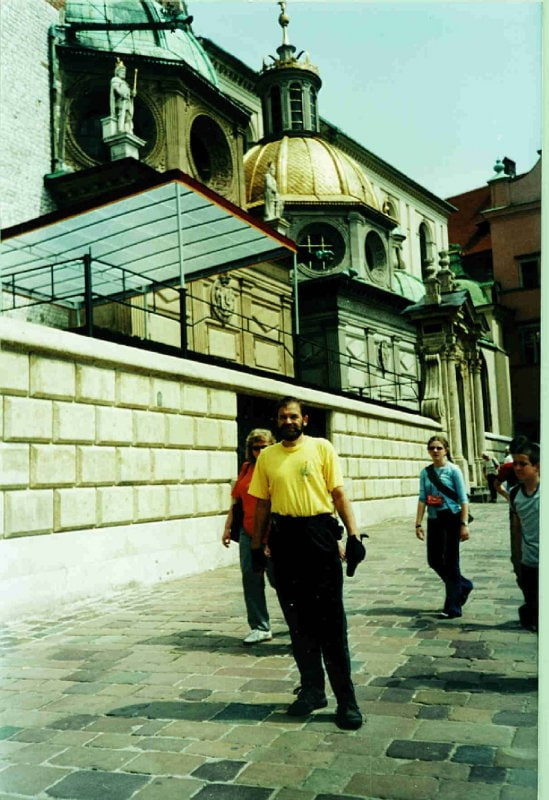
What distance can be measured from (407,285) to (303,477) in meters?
33.0

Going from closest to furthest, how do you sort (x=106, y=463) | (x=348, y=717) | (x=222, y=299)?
1. (x=348, y=717)
2. (x=106, y=463)
3. (x=222, y=299)

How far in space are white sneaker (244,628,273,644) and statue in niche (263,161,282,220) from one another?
1887 centimetres

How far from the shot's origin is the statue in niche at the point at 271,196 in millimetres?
23531

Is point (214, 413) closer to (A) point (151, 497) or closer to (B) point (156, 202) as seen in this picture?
A: (A) point (151, 497)

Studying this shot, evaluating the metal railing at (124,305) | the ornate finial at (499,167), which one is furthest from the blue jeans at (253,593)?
the metal railing at (124,305)

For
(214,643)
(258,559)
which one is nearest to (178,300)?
(214,643)

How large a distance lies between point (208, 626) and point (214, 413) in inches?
177

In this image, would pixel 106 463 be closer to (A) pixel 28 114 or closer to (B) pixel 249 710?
(B) pixel 249 710

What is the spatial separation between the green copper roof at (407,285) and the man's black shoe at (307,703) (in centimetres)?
3107

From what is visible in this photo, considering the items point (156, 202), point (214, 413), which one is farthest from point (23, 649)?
point (156, 202)

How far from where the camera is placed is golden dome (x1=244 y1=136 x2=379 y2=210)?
21516 millimetres

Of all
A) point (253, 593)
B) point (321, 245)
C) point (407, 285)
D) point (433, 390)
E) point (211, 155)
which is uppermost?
point (211, 155)

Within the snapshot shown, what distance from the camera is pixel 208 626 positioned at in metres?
6.70

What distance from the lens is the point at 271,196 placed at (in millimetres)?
24359
